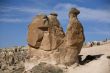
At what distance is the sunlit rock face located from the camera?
2808cm

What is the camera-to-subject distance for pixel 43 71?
1094 inches

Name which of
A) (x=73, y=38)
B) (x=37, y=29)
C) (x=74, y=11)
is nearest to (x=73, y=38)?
(x=73, y=38)

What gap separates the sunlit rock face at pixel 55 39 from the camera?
28078mm

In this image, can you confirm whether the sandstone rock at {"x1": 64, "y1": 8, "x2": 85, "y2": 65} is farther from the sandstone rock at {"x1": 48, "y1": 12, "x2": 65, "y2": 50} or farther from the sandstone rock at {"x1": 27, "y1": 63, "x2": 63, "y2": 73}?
the sandstone rock at {"x1": 27, "y1": 63, "x2": 63, "y2": 73}

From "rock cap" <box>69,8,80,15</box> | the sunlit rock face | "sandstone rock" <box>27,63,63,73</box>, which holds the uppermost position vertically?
"rock cap" <box>69,8,80,15</box>

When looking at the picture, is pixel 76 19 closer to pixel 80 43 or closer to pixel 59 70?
pixel 80 43

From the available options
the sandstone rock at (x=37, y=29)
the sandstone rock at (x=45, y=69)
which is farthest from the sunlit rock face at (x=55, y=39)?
the sandstone rock at (x=45, y=69)

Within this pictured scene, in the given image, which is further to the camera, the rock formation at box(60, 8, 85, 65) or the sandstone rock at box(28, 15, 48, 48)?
the sandstone rock at box(28, 15, 48, 48)

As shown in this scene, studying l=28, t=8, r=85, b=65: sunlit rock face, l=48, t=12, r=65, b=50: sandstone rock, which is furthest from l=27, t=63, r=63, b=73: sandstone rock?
l=48, t=12, r=65, b=50: sandstone rock

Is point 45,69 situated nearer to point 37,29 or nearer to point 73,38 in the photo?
point 73,38

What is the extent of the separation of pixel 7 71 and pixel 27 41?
13.5ft

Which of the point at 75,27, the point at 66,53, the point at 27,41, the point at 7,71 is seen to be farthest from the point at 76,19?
the point at 7,71

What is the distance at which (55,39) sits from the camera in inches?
1131

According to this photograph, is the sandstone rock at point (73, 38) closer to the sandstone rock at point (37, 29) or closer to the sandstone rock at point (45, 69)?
the sandstone rock at point (45, 69)
